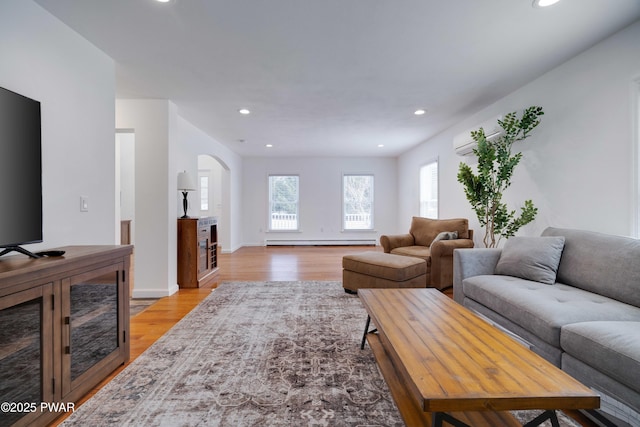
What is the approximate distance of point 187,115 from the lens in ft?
14.5

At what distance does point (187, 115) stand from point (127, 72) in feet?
4.64

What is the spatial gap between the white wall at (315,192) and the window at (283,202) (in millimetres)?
143

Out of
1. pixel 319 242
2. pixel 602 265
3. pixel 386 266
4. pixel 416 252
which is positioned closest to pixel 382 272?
pixel 386 266

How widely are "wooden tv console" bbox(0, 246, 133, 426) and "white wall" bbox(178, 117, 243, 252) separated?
9.55ft

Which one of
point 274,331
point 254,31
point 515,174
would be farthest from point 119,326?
point 515,174

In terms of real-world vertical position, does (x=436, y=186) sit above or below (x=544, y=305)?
above

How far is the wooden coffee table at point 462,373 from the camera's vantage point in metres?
0.98

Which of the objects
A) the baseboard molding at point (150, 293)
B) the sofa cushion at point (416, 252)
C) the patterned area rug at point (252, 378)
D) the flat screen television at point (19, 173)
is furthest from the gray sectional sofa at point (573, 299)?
the baseboard molding at point (150, 293)

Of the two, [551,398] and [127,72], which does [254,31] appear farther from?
[551,398]

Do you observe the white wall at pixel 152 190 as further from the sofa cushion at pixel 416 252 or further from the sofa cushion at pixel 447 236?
the sofa cushion at pixel 447 236

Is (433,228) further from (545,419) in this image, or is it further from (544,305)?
(545,419)

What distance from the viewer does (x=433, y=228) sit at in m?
4.82

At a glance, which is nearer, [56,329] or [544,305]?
[56,329]

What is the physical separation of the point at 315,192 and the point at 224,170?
8.04 feet
